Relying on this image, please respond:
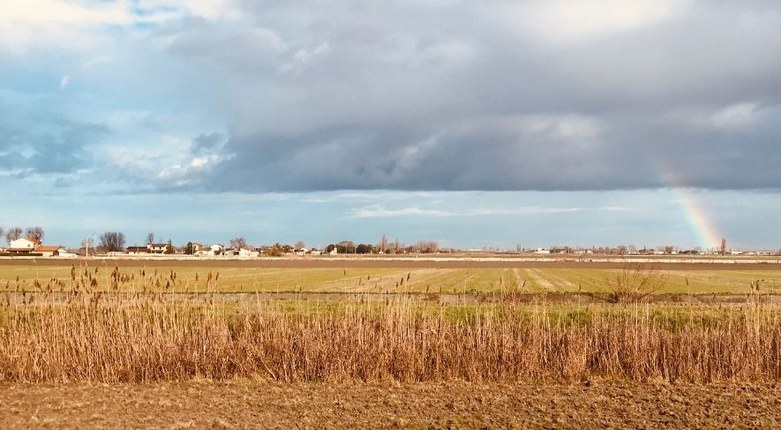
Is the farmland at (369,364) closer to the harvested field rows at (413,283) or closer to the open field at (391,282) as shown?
the open field at (391,282)

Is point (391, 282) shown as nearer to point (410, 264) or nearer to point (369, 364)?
point (369, 364)

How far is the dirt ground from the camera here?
1202 centimetres

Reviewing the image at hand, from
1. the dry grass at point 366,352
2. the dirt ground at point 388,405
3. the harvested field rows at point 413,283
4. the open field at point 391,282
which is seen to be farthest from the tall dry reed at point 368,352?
the harvested field rows at point 413,283

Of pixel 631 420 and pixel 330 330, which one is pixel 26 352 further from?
pixel 631 420

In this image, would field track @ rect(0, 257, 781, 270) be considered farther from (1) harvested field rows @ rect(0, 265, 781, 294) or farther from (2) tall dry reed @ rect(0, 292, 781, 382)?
(2) tall dry reed @ rect(0, 292, 781, 382)

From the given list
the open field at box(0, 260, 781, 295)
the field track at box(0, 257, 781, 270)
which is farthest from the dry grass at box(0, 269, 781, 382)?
the field track at box(0, 257, 781, 270)

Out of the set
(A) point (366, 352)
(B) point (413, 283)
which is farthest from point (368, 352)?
(B) point (413, 283)

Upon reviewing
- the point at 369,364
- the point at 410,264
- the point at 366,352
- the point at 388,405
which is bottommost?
the point at 388,405

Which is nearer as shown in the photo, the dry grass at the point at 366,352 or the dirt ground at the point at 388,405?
the dirt ground at the point at 388,405

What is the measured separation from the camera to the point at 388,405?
13266mm

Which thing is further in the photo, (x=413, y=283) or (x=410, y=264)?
(x=410, y=264)

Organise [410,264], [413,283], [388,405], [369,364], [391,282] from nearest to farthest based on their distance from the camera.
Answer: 1. [388,405]
2. [369,364]
3. [413,283]
4. [391,282]
5. [410,264]

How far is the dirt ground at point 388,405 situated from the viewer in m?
12.0

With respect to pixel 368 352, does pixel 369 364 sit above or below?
below
